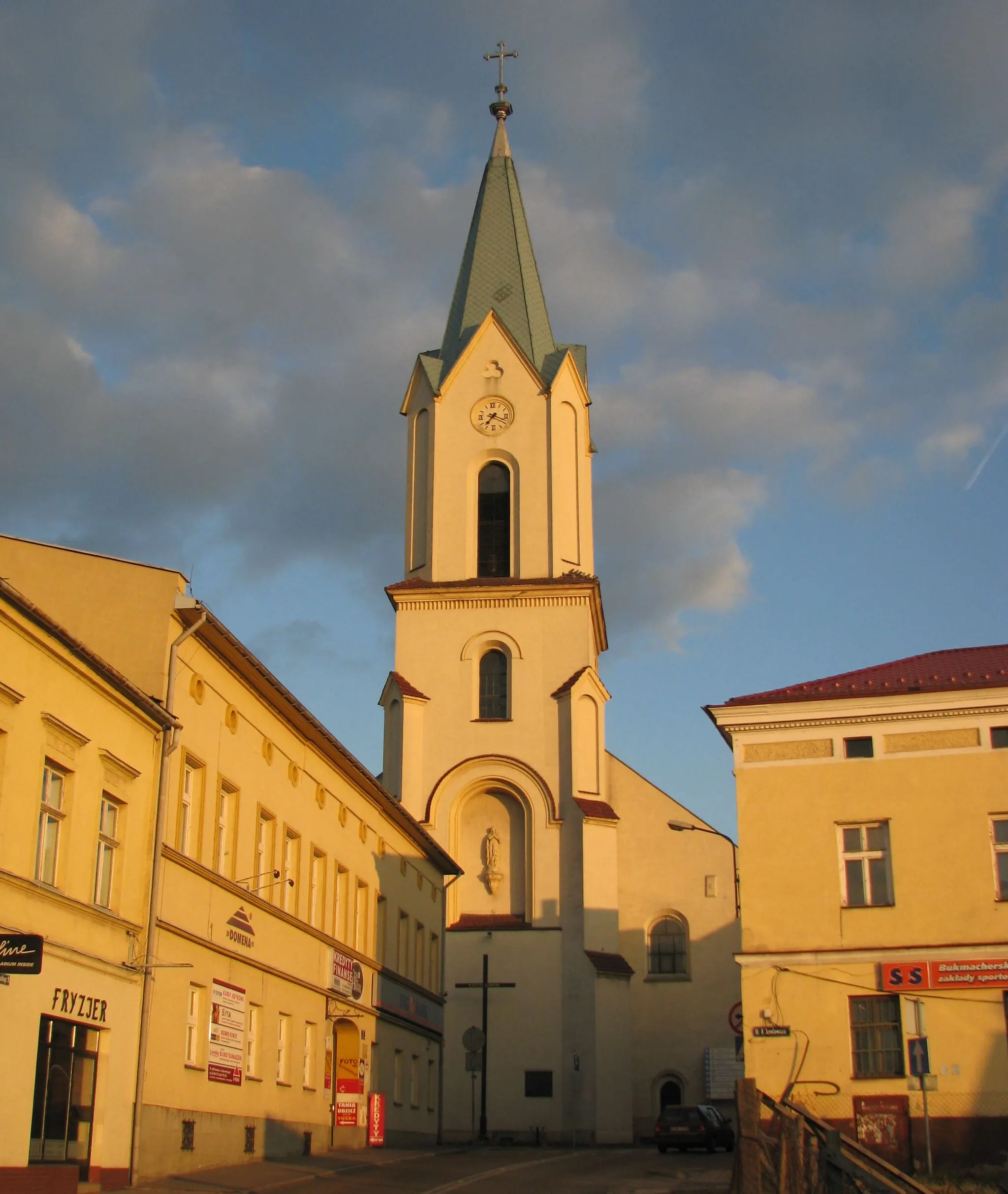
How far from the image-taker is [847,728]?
1003 inches

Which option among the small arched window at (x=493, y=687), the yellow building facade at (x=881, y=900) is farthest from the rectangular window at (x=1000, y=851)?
the small arched window at (x=493, y=687)

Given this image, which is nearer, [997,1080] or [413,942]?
[997,1080]

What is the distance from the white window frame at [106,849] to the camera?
20766 mm

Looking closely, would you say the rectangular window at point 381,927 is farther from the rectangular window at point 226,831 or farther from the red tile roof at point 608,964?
the rectangular window at point 226,831

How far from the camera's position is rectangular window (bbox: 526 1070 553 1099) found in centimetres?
4391

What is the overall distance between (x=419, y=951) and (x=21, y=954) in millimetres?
26370

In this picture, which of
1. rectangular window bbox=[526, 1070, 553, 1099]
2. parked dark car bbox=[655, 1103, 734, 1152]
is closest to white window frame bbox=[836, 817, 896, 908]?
parked dark car bbox=[655, 1103, 734, 1152]

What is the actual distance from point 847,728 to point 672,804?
25.5 metres

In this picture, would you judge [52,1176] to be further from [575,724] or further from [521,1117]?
[575,724]

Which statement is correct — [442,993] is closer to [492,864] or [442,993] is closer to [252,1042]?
[492,864]

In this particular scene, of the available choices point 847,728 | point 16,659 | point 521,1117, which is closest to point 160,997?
point 16,659

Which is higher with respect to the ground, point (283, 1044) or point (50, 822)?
point (50, 822)

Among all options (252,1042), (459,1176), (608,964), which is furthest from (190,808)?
(608,964)

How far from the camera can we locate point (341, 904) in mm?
33438
